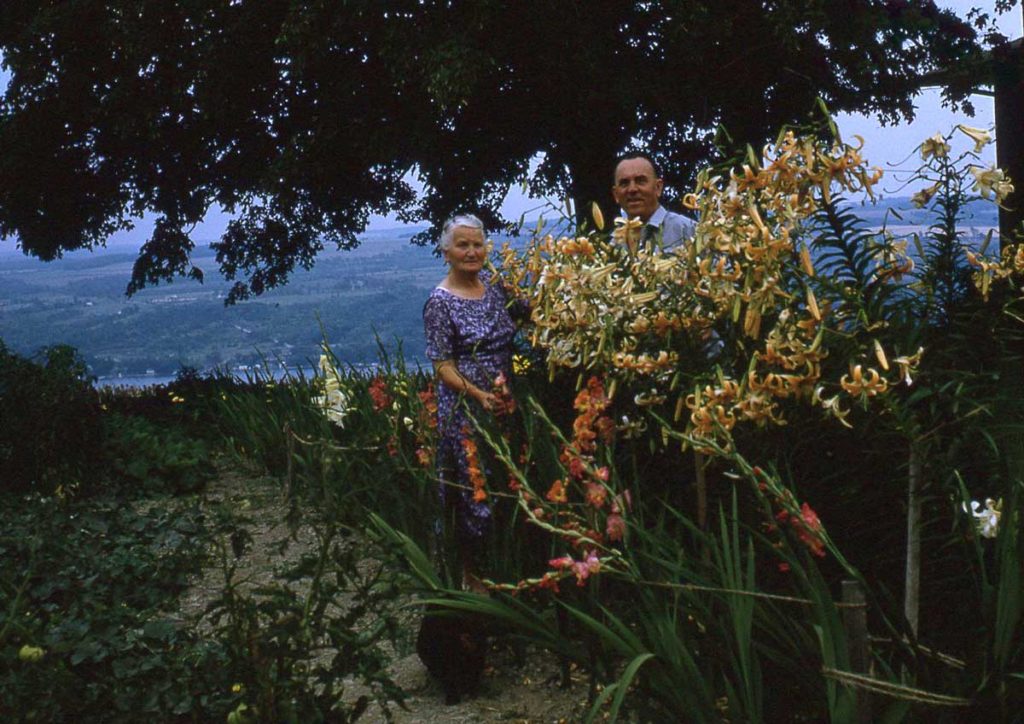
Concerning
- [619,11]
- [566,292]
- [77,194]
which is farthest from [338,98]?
[566,292]

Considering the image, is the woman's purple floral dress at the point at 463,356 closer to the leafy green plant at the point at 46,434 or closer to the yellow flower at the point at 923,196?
the yellow flower at the point at 923,196

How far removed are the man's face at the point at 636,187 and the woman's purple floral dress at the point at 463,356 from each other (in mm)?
668

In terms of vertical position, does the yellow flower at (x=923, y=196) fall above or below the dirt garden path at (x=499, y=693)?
above

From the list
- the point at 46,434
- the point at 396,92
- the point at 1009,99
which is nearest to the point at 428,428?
the point at 46,434

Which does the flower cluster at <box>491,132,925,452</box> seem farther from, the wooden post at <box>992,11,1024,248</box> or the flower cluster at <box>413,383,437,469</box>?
the wooden post at <box>992,11,1024,248</box>

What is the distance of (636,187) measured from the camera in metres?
4.94

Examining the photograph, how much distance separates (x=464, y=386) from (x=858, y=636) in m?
2.17

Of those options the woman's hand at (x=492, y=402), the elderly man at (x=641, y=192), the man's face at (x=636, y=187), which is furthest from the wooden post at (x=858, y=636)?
the man's face at (x=636, y=187)

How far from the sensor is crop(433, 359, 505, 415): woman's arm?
4.51 metres

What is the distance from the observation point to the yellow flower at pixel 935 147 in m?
3.35

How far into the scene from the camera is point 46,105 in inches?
550

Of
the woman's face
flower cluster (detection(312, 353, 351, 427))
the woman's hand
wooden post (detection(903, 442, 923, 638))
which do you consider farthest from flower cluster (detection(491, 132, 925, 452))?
flower cluster (detection(312, 353, 351, 427))

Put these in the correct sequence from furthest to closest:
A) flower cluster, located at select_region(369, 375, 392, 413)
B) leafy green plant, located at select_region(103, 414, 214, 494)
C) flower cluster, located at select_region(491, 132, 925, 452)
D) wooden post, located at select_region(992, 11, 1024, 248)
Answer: wooden post, located at select_region(992, 11, 1024, 248) → leafy green plant, located at select_region(103, 414, 214, 494) → flower cluster, located at select_region(369, 375, 392, 413) → flower cluster, located at select_region(491, 132, 925, 452)

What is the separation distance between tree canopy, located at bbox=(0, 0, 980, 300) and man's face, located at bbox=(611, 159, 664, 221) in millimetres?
5701
